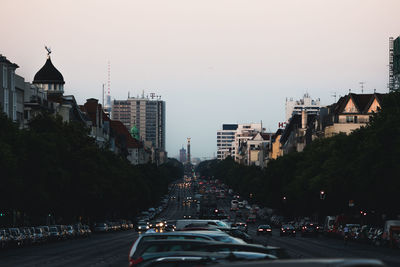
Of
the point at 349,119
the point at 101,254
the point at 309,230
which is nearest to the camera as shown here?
the point at 101,254

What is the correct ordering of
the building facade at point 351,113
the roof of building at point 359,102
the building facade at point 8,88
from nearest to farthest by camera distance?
the building facade at point 8,88
the building facade at point 351,113
the roof of building at point 359,102

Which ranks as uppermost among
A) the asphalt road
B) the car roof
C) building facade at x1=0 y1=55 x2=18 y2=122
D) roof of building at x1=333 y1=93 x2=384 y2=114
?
roof of building at x1=333 y1=93 x2=384 y2=114

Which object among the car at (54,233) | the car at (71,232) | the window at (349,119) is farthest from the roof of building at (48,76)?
the car at (54,233)

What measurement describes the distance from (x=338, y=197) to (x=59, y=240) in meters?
41.0

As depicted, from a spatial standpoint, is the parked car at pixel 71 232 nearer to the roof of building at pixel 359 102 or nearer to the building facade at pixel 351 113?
the building facade at pixel 351 113

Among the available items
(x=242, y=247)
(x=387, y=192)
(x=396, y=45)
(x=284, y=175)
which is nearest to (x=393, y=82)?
(x=396, y=45)

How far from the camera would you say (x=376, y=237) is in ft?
260

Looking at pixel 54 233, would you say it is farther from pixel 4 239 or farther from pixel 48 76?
pixel 48 76

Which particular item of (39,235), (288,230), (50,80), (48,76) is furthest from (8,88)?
(48,76)

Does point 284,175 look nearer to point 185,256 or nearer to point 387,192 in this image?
point 387,192

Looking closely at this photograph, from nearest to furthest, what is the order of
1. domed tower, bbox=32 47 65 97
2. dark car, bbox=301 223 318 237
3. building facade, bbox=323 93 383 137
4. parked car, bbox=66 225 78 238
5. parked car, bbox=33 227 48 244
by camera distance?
parked car, bbox=33 227 48 244, parked car, bbox=66 225 78 238, dark car, bbox=301 223 318 237, building facade, bbox=323 93 383 137, domed tower, bbox=32 47 65 97

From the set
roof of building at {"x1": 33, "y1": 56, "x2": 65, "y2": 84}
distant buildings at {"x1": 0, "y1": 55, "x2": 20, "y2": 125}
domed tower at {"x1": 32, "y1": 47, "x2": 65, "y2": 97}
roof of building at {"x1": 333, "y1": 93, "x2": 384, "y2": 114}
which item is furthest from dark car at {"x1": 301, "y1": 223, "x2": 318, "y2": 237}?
roof of building at {"x1": 33, "y1": 56, "x2": 65, "y2": 84}

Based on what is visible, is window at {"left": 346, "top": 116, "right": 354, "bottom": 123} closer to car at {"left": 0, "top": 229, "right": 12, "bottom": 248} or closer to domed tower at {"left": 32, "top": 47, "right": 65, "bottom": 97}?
domed tower at {"left": 32, "top": 47, "right": 65, "bottom": 97}

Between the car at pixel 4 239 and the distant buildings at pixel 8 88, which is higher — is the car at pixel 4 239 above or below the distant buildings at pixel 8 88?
below
